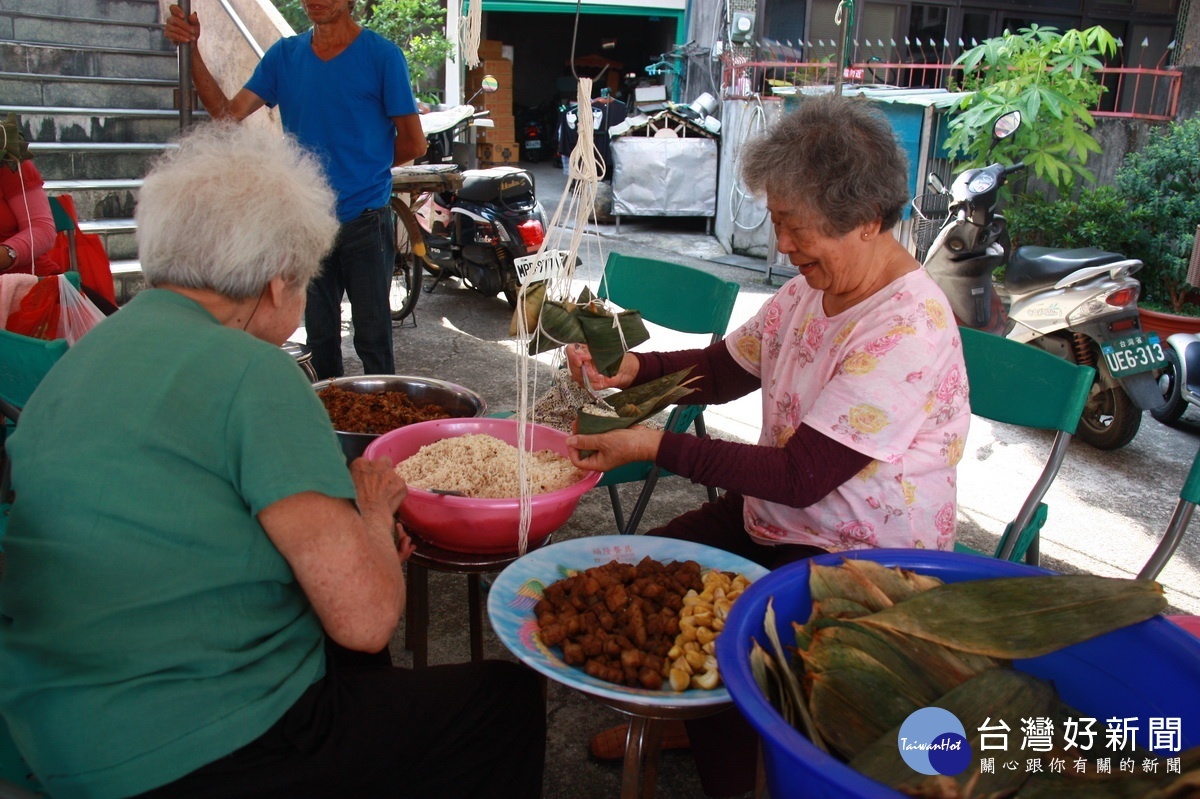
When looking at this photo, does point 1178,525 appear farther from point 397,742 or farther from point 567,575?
point 397,742

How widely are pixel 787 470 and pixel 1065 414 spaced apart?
0.78 meters

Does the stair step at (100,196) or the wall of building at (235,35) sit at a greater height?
the wall of building at (235,35)

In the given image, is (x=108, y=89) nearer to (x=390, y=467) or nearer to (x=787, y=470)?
(x=390, y=467)

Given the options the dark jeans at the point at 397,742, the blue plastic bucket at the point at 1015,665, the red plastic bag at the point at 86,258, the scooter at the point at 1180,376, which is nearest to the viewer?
the blue plastic bucket at the point at 1015,665

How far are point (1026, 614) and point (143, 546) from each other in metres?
1.17

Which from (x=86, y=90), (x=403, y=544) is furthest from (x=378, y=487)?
(x=86, y=90)

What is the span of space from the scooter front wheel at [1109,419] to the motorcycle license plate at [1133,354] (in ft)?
0.41

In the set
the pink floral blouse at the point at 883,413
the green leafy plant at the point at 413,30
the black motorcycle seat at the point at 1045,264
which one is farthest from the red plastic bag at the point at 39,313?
the green leafy plant at the point at 413,30

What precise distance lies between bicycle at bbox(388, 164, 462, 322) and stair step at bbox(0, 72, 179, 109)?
2126 millimetres

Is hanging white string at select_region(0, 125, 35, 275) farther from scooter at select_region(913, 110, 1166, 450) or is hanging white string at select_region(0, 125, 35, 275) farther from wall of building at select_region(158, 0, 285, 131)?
scooter at select_region(913, 110, 1166, 450)

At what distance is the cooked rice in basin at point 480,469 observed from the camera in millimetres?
1761

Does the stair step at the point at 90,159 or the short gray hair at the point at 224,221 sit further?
the stair step at the point at 90,159

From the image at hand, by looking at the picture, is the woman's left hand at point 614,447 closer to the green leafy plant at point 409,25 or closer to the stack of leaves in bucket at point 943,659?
the stack of leaves in bucket at point 943,659

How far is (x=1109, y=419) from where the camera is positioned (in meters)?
4.28
